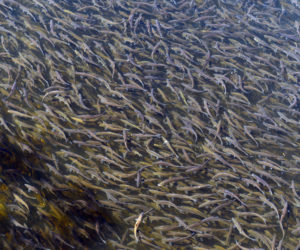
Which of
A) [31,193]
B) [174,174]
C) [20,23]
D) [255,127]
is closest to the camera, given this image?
[31,193]

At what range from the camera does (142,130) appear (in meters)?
6.07

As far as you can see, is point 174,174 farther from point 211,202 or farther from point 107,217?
point 107,217

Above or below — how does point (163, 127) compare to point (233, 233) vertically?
above

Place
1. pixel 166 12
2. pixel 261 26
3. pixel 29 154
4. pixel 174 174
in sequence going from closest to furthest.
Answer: pixel 29 154
pixel 174 174
pixel 166 12
pixel 261 26

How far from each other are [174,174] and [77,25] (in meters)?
4.68

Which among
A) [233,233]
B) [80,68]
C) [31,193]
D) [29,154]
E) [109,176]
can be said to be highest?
[80,68]

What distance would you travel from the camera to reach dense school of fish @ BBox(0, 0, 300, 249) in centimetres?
493

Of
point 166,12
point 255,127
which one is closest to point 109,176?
point 255,127

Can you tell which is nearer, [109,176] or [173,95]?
[109,176]

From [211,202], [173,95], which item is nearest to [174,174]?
[211,202]

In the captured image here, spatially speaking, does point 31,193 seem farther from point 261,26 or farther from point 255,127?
point 261,26

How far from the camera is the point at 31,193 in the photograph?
4.83 m

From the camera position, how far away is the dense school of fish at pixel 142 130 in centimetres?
493

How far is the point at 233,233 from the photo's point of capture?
534cm
